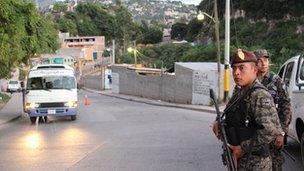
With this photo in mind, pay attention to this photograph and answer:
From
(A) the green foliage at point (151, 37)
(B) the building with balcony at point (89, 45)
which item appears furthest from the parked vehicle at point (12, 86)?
(A) the green foliage at point (151, 37)

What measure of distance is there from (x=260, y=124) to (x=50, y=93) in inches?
727

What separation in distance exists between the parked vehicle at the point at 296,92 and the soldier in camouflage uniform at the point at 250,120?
4.75 m

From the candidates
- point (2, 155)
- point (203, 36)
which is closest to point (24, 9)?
point (2, 155)

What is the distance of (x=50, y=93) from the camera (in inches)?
902

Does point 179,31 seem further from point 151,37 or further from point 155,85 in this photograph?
point 155,85

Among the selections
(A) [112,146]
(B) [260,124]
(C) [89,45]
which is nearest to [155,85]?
(A) [112,146]

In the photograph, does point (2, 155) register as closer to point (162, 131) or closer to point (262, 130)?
point (162, 131)

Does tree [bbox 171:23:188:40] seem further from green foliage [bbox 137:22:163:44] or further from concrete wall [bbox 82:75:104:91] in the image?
concrete wall [bbox 82:75:104:91]

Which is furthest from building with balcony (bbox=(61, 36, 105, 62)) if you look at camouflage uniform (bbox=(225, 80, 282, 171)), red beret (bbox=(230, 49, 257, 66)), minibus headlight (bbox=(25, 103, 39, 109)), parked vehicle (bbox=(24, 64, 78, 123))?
camouflage uniform (bbox=(225, 80, 282, 171))

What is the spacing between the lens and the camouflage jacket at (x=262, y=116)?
200 inches

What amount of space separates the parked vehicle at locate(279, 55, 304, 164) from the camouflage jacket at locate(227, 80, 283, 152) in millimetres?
4865

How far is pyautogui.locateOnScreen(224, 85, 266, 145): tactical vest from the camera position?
204 inches

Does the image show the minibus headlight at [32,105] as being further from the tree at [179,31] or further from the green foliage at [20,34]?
the tree at [179,31]

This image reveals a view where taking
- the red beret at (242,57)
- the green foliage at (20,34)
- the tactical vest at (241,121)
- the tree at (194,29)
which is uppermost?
the tree at (194,29)
